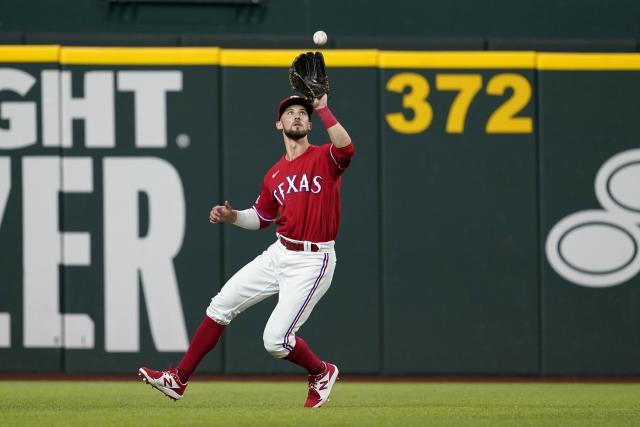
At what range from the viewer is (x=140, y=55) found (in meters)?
8.93

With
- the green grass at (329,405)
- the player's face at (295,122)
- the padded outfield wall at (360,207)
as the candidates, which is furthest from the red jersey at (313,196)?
the padded outfield wall at (360,207)

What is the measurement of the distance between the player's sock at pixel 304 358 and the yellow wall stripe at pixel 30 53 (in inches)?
149

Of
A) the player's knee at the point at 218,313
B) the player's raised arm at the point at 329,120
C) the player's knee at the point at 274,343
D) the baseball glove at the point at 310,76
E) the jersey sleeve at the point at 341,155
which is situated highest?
the baseball glove at the point at 310,76

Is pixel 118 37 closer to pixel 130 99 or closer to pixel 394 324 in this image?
pixel 130 99

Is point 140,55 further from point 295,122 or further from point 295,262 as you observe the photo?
point 295,262

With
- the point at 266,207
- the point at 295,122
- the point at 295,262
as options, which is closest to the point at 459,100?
the point at 266,207

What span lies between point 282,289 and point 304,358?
37 cm

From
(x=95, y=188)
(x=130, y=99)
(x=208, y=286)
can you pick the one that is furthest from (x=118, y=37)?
(x=208, y=286)

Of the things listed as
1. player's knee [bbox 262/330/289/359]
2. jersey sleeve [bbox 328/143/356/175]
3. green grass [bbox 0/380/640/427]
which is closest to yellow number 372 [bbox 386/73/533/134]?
green grass [bbox 0/380/640/427]

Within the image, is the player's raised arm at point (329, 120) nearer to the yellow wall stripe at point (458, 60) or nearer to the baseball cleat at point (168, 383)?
the baseball cleat at point (168, 383)

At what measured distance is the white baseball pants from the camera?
602cm

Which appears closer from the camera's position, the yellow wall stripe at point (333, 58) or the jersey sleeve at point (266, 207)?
the jersey sleeve at point (266, 207)

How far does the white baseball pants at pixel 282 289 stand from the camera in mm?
6020

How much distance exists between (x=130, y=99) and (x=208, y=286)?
1509 millimetres
